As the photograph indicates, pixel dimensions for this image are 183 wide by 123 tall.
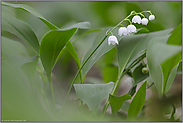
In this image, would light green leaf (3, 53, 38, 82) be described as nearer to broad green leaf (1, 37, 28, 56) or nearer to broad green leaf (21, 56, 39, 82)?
broad green leaf (21, 56, 39, 82)

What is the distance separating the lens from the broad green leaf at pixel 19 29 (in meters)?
0.57

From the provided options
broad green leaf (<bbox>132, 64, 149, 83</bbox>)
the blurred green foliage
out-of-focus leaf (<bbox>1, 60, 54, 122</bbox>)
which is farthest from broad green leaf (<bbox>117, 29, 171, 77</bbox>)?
out-of-focus leaf (<bbox>1, 60, 54, 122</bbox>)

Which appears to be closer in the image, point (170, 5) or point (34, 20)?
point (170, 5)

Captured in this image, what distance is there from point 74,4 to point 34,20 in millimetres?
346

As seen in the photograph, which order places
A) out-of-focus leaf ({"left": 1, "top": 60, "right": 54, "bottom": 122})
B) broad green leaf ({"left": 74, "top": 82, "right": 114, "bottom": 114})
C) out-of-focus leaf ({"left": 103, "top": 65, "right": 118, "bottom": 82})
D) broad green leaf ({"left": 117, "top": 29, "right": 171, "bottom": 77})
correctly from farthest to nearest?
out-of-focus leaf ({"left": 103, "top": 65, "right": 118, "bottom": 82}), broad green leaf ({"left": 117, "top": 29, "right": 171, "bottom": 77}), broad green leaf ({"left": 74, "top": 82, "right": 114, "bottom": 114}), out-of-focus leaf ({"left": 1, "top": 60, "right": 54, "bottom": 122})

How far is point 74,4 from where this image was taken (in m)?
1.37

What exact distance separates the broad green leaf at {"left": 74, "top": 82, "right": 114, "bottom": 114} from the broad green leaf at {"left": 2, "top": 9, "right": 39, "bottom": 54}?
0.72ft

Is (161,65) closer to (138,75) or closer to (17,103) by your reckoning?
(138,75)

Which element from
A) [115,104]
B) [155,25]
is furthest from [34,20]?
[115,104]

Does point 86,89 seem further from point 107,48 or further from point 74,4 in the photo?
point 74,4

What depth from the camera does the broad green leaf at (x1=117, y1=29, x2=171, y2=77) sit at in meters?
0.61

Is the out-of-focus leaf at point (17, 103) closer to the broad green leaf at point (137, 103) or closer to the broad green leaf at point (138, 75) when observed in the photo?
the broad green leaf at point (137, 103)

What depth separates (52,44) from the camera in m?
0.53

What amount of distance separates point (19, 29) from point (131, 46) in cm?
40
